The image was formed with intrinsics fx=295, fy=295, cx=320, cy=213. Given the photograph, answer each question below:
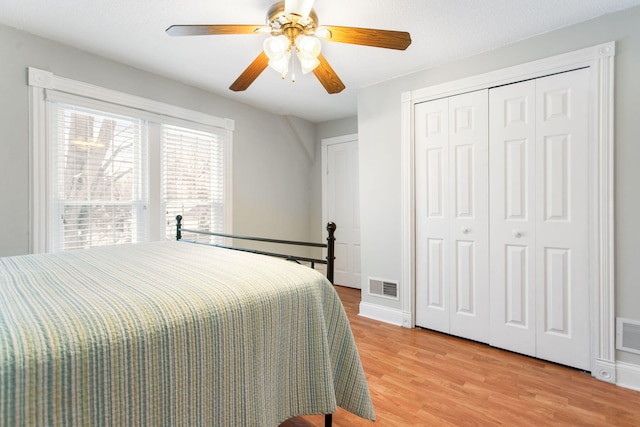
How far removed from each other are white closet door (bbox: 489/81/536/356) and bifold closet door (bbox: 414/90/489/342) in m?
0.07

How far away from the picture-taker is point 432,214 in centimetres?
266

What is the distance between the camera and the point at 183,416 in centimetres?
85

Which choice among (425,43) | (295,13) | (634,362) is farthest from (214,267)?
(634,362)

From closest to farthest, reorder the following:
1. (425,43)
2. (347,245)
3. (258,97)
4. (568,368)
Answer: (568,368), (425,43), (258,97), (347,245)

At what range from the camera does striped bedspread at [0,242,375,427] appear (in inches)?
26.6

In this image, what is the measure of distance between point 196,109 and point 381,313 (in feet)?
9.22

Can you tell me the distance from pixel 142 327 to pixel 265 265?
0.64m

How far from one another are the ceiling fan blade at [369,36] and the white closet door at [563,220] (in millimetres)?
1327

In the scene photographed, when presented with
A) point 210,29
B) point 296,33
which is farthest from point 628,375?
point 210,29

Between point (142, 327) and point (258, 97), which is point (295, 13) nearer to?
point (142, 327)

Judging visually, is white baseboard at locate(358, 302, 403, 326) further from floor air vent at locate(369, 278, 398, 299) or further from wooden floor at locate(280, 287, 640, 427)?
wooden floor at locate(280, 287, 640, 427)

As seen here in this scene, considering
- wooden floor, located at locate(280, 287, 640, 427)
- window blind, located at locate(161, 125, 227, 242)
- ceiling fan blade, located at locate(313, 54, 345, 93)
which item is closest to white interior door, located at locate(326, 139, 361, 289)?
window blind, located at locate(161, 125, 227, 242)

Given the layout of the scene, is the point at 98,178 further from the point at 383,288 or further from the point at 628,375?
the point at 628,375

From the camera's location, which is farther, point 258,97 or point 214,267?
point 258,97
